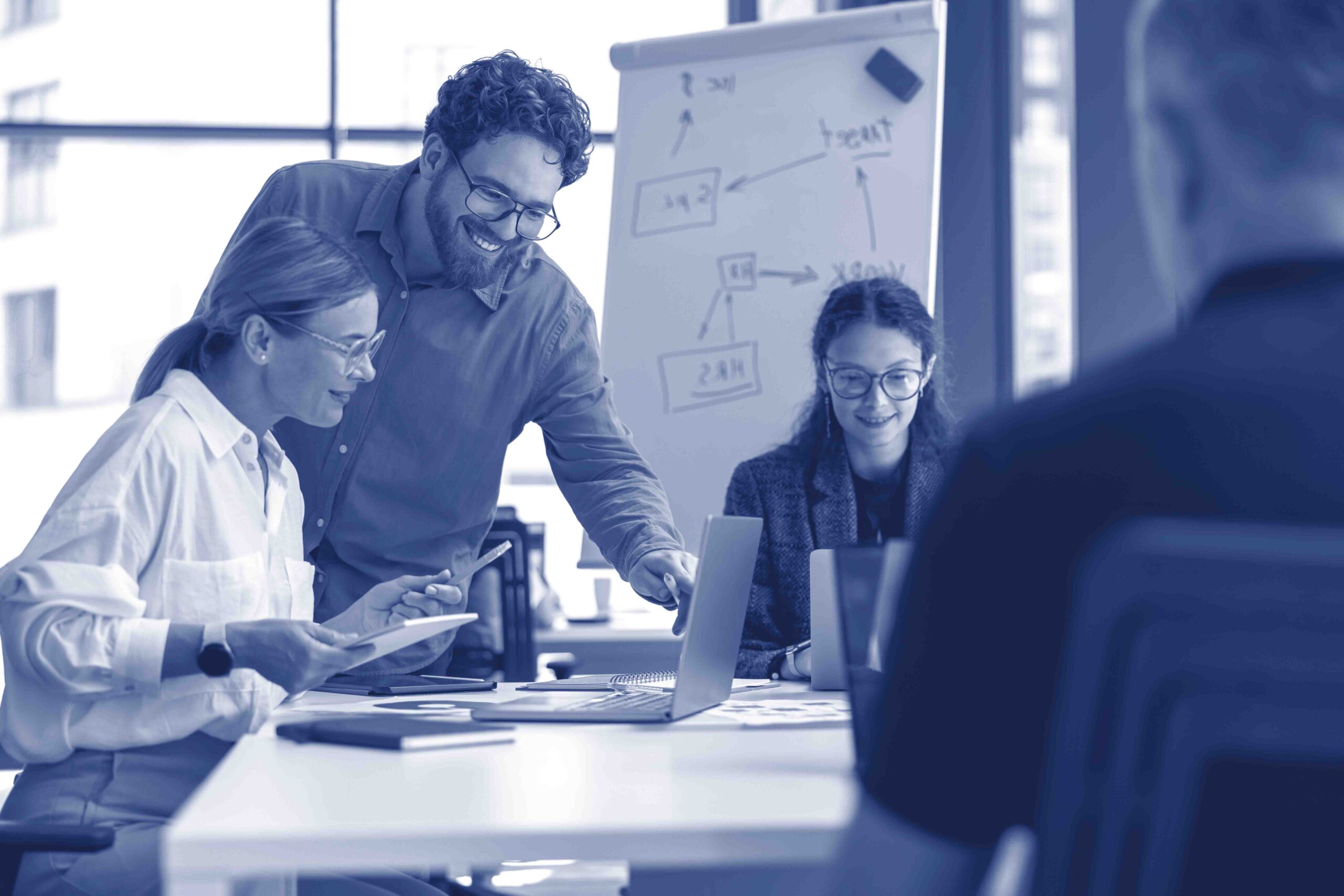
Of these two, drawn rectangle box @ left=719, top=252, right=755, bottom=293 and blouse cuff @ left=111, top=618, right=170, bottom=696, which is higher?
drawn rectangle box @ left=719, top=252, right=755, bottom=293

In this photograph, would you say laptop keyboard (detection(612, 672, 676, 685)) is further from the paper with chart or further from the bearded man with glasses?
the paper with chart

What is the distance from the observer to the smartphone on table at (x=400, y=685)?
6.44 ft

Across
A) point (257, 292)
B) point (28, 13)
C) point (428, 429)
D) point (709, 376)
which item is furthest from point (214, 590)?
point (28, 13)

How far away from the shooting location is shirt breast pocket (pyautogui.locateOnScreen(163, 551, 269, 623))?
1692 millimetres

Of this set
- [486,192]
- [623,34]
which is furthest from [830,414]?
[623,34]

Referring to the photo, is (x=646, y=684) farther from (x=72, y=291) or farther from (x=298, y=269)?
(x=72, y=291)

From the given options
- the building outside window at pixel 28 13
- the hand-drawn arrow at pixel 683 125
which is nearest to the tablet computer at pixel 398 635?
the hand-drawn arrow at pixel 683 125

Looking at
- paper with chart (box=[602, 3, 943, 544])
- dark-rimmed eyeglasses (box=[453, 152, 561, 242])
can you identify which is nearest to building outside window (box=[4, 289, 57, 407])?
paper with chart (box=[602, 3, 943, 544])

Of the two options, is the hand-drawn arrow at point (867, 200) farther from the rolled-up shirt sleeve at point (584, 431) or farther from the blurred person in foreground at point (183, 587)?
the blurred person in foreground at point (183, 587)

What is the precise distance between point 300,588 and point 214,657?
49 cm

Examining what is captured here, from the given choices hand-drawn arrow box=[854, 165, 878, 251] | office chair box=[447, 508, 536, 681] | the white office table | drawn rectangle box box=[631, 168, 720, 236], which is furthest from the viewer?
office chair box=[447, 508, 536, 681]

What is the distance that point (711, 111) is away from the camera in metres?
3.36

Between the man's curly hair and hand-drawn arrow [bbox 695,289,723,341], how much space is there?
0.83 meters

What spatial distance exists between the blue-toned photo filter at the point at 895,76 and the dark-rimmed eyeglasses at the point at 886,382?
0.99 metres
